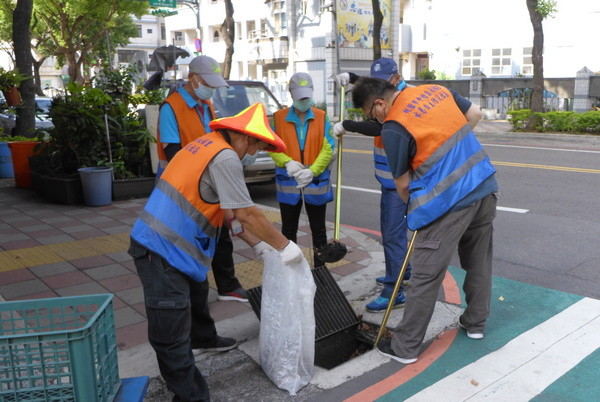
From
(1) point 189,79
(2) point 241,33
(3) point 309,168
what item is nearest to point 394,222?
(3) point 309,168

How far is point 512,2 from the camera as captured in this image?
30.4 metres

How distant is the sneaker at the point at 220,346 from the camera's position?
369cm

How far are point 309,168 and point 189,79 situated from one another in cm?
116

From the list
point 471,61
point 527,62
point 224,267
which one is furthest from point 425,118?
point 471,61

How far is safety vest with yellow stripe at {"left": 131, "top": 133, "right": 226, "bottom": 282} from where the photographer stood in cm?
277

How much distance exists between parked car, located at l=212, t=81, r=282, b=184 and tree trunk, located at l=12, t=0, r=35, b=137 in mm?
4562

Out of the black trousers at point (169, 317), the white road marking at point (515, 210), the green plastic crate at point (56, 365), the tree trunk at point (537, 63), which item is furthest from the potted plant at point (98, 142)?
the tree trunk at point (537, 63)

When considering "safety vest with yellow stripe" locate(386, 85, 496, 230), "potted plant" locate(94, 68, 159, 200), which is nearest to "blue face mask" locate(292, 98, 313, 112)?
"safety vest with yellow stripe" locate(386, 85, 496, 230)

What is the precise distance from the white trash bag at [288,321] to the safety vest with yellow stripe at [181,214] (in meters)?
0.49

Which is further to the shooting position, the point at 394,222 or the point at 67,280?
the point at 67,280

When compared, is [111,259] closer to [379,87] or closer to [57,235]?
[57,235]

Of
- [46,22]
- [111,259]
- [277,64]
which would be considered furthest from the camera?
[277,64]

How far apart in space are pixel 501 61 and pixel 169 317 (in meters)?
33.0

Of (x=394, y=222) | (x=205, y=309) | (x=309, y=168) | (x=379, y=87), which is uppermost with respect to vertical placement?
(x=379, y=87)
